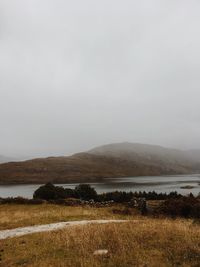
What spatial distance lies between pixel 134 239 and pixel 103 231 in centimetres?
269

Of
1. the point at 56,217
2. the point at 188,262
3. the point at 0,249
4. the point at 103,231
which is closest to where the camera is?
the point at 188,262

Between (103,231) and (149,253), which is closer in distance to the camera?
(149,253)

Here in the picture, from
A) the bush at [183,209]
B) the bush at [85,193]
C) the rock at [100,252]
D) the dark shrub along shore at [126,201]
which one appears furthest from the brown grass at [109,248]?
the bush at [85,193]

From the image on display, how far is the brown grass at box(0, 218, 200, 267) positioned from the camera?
1243 centimetres

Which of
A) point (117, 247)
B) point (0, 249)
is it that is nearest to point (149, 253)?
point (117, 247)

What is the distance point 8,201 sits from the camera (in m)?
51.9

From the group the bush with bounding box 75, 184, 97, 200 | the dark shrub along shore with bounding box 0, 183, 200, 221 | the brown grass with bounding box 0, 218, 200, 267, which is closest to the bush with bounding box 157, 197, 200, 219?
the dark shrub along shore with bounding box 0, 183, 200, 221

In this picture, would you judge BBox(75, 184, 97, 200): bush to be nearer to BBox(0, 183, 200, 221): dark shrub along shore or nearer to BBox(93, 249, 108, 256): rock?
BBox(0, 183, 200, 221): dark shrub along shore

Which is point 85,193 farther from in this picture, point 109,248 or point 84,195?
point 109,248

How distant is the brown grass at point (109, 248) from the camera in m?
12.4

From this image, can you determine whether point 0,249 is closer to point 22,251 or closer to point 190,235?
point 22,251

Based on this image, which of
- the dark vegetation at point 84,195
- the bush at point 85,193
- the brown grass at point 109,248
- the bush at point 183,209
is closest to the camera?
the brown grass at point 109,248

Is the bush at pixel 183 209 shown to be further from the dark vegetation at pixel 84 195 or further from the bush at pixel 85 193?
the bush at pixel 85 193

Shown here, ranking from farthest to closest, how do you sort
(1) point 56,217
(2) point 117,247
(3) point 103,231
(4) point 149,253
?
(1) point 56,217 < (3) point 103,231 < (2) point 117,247 < (4) point 149,253
